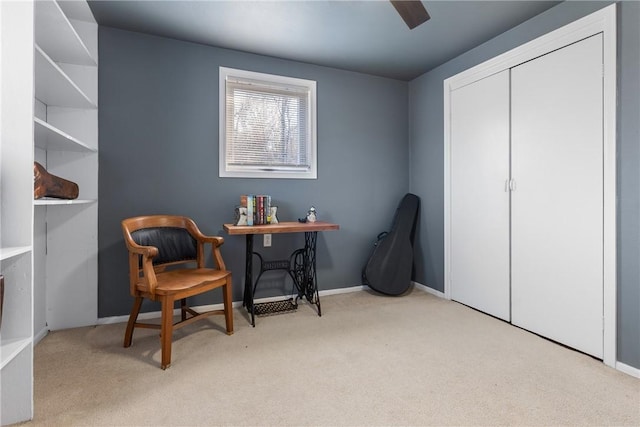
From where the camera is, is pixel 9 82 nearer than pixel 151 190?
Yes

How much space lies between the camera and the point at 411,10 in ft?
5.24

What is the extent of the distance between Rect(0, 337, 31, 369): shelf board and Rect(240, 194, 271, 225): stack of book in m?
1.57

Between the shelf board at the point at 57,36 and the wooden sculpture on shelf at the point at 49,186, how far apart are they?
2.83 ft

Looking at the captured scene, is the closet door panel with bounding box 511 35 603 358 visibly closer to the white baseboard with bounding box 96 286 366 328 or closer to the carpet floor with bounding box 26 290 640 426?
the carpet floor with bounding box 26 290 640 426

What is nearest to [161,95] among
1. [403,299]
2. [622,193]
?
[403,299]

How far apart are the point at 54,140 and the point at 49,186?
1.52 feet

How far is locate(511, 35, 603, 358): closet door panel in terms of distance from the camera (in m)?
2.04

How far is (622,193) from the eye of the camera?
190 centimetres

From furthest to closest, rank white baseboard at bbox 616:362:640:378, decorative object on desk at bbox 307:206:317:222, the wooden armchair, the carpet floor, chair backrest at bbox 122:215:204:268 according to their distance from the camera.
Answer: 1. decorative object on desk at bbox 307:206:317:222
2. chair backrest at bbox 122:215:204:268
3. the wooden armchair
4. white baseboard at bbox 616:362:640:378
5. the carpet floor

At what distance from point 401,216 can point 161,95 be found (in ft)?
8.69

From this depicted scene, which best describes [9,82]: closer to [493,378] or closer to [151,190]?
[151,190]

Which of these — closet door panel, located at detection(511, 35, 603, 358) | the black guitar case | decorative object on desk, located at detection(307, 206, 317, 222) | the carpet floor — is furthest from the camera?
the black guitar case

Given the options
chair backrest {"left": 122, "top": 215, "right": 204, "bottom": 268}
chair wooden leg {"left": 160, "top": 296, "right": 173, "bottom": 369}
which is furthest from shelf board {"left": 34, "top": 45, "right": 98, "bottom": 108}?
chair wooden leg {"left": 160, "top": 296, "right": 173, "bottom": 369}

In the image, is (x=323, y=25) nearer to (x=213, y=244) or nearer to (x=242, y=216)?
(x=242, y=216)
